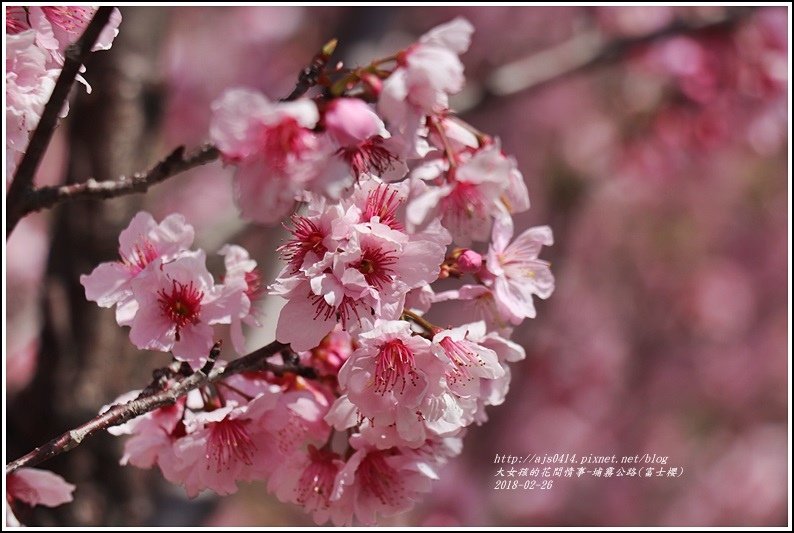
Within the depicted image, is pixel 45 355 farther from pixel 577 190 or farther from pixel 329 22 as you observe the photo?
pixel 329 22

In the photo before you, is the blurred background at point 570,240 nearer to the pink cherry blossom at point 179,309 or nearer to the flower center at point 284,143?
the pink cherry blossom at point 179,309

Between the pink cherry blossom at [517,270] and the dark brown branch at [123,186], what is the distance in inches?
14.7

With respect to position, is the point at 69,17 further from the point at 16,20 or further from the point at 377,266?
the point at 377,266

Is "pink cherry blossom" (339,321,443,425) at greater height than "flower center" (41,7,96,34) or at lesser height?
lesser

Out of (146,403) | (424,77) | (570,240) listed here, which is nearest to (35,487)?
(146,403)

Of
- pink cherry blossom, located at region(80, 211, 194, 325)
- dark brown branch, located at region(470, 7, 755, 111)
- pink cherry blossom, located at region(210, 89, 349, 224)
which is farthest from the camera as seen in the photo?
dark brown branch, located at region(470, 7, 755, 111)

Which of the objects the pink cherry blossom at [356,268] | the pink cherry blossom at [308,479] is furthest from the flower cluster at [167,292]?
the pink cherry blossom at [308,479]

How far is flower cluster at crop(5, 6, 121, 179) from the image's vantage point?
0.92 m

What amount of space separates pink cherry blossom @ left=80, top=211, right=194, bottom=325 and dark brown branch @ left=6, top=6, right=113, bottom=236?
128 mm

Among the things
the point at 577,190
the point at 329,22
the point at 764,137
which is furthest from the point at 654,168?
the point at 329,22

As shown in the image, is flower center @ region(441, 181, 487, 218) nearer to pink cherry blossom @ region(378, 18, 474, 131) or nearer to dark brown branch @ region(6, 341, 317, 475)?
pink cherry blossom @ region(378, 18, 474, 131)

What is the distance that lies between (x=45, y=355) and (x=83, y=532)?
0.51m

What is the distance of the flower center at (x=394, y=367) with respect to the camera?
93 centimetres

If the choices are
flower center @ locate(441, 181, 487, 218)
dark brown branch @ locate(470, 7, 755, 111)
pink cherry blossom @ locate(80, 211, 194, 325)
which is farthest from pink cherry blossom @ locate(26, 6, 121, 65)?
dark brown branch @ locate(470, 7, 755, 111)
